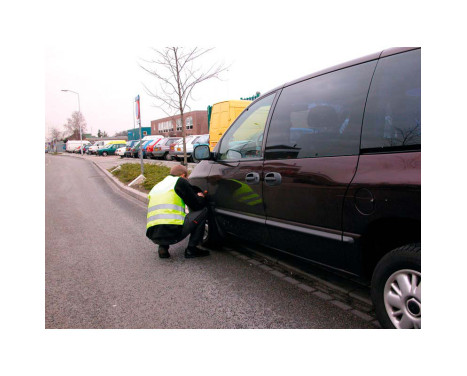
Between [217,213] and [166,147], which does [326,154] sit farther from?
[166,147]

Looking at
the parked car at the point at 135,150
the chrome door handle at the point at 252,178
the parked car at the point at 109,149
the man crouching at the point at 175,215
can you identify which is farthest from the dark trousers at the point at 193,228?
the parked car at the point at 109,149

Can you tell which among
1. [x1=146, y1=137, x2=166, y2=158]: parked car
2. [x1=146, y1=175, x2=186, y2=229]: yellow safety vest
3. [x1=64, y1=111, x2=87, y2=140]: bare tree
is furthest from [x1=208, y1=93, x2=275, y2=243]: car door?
[x1=146, y1=137, x2=166, y2=158]: parked car

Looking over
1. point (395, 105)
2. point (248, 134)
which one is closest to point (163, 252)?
point (248, 134)

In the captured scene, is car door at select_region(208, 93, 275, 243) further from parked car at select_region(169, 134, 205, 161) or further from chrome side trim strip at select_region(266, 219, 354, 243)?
parked car at select_region(169, 134, 205, 161)

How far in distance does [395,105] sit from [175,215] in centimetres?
282

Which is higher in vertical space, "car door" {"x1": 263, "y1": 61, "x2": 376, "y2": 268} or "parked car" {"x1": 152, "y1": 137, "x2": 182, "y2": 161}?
"parked car" {"x1": 152, "y1": 137, "x2": 182, "y2": 161}

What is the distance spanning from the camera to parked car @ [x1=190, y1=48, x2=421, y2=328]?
6.98 ft

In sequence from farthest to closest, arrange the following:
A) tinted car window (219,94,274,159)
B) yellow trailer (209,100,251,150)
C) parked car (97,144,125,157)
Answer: parked car (97,144,125,157), yellow trailer (209,100,251,150), tinted car window (219,94,274,159)

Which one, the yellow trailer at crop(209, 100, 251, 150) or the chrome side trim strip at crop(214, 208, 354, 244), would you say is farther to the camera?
the yellow trailer at crop(209, 100, 251, 150)

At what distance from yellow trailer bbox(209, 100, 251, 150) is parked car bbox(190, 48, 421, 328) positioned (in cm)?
1062

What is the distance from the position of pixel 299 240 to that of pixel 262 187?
2.11 feet

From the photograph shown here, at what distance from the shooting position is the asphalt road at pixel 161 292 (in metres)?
2.82

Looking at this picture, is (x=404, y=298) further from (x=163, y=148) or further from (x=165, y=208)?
(x=163, y=148)

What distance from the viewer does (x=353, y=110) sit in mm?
2543
